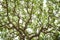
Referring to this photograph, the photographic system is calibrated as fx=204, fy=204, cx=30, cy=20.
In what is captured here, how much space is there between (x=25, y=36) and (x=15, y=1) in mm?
2559

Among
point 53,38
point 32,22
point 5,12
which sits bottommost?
point 53,38

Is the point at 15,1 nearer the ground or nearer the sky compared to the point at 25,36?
nearer the sky

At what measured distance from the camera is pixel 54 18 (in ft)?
45.8

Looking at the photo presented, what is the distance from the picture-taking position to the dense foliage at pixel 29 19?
45.5 feet

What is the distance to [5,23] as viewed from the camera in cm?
1424

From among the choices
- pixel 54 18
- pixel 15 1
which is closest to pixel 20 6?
pixel 15 1

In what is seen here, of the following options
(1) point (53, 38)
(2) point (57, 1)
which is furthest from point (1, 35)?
(2) point (57, 1)

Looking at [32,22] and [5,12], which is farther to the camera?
[32,22]

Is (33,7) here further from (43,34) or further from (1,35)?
(1,35)

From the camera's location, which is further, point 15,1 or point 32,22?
point 32,22

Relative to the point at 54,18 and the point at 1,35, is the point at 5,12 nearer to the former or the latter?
the point at 1,35

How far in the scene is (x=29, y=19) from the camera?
47.3ft

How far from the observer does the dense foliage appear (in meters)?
13.9

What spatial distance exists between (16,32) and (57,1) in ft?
12.2
